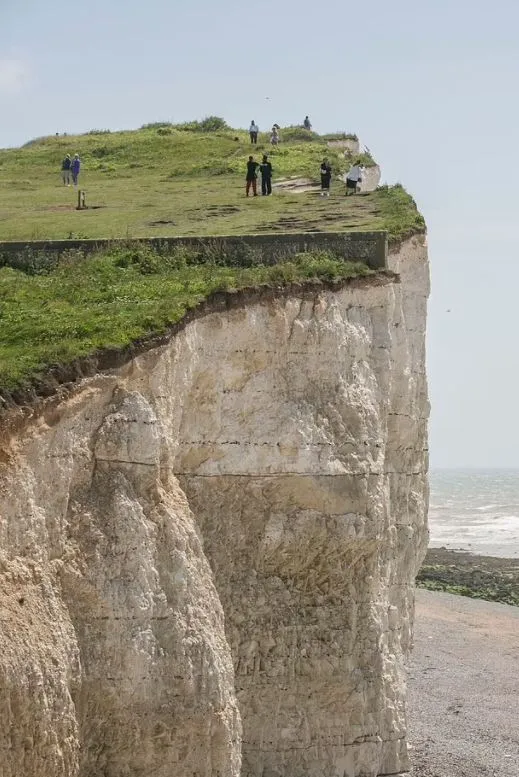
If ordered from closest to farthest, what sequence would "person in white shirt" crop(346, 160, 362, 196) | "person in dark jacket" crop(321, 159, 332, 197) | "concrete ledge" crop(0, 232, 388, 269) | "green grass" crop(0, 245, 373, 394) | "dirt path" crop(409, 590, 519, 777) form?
"green grass" crop(0, 245, 373, 394), "concrete ledge" crop(0, 232, 388, 269), "dirt path" crop(409, 590, 519, 777), "person in white shirt" crop(346, 160, 362, 196), "person in dark jacket" crop(321, 159, 332, 197)

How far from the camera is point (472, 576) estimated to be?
69.1m

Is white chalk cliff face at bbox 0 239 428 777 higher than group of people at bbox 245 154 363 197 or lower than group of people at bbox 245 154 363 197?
lower

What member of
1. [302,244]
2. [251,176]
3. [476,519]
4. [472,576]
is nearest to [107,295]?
[302,244]

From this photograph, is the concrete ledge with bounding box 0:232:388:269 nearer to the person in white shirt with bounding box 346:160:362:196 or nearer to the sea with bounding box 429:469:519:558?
the person in white shirt with bounding box 346:160:362:196

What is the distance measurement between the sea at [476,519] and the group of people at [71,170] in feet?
136

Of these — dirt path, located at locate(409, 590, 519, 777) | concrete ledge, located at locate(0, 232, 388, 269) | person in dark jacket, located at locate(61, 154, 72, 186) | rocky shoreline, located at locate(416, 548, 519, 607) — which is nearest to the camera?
concrete ledge, located at locate(0, 232, 388, 269)

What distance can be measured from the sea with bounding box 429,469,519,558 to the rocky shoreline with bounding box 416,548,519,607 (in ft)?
14.5

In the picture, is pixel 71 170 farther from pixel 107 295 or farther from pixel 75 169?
pixel 107 295

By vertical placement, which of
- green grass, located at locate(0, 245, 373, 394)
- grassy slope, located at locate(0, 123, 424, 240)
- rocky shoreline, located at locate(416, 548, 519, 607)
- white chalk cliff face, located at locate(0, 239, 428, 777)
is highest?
grassy slope, located at locate(0, 123, 424, 240)

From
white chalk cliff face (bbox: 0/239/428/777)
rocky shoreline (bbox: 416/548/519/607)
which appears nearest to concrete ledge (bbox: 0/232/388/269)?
white chalk cliff face (bbox: 0/239/428/777)

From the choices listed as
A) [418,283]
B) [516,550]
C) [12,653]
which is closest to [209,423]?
[12,653]

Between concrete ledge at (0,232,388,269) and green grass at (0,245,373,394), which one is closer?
green grass at (0,245,373,394)

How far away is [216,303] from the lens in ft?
77.8

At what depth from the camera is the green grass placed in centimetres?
2100
